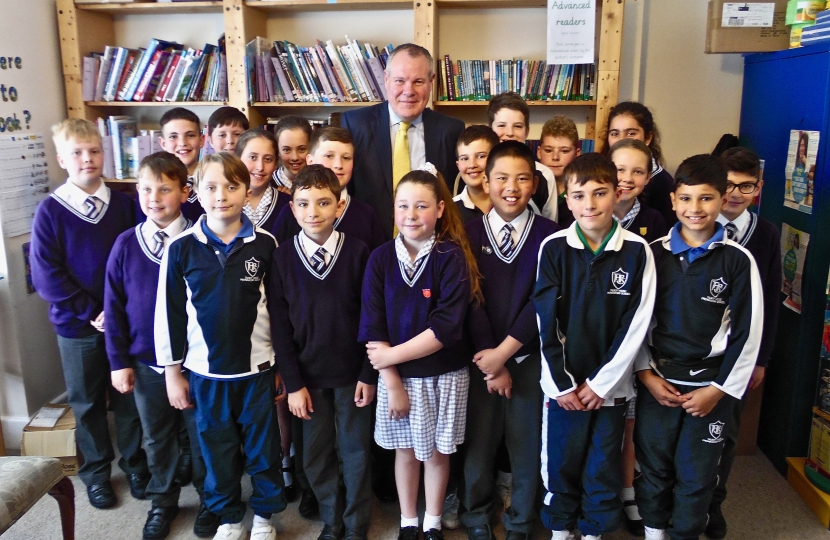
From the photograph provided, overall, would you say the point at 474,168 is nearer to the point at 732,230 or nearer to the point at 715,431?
the point at 732,230

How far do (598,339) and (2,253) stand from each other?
8.12 feet

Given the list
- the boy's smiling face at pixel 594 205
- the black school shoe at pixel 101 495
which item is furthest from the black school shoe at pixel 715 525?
the black school shoe at pixel 101 495

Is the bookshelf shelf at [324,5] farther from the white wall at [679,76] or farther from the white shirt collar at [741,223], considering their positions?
the white shirt collar at [741,223]

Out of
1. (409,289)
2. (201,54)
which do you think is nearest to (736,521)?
(409,289)

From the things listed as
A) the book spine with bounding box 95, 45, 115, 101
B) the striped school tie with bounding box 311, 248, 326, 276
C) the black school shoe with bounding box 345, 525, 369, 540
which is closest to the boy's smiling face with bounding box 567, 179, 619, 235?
the striped school tie with bounding box 311, 248, 326, 276

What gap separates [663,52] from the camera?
11.3 ft

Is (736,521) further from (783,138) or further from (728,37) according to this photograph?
(728,37)

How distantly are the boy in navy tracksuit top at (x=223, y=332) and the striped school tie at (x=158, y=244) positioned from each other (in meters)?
0.15

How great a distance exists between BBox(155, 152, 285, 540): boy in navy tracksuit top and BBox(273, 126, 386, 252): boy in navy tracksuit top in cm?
18

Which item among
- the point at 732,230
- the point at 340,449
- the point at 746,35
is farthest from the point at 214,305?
the point at 746,35

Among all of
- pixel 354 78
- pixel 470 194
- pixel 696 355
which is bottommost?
pixel 696 355

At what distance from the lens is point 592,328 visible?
1927 millimetres

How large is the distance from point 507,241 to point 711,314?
0.64 m

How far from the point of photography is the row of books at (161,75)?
3.50 meters
